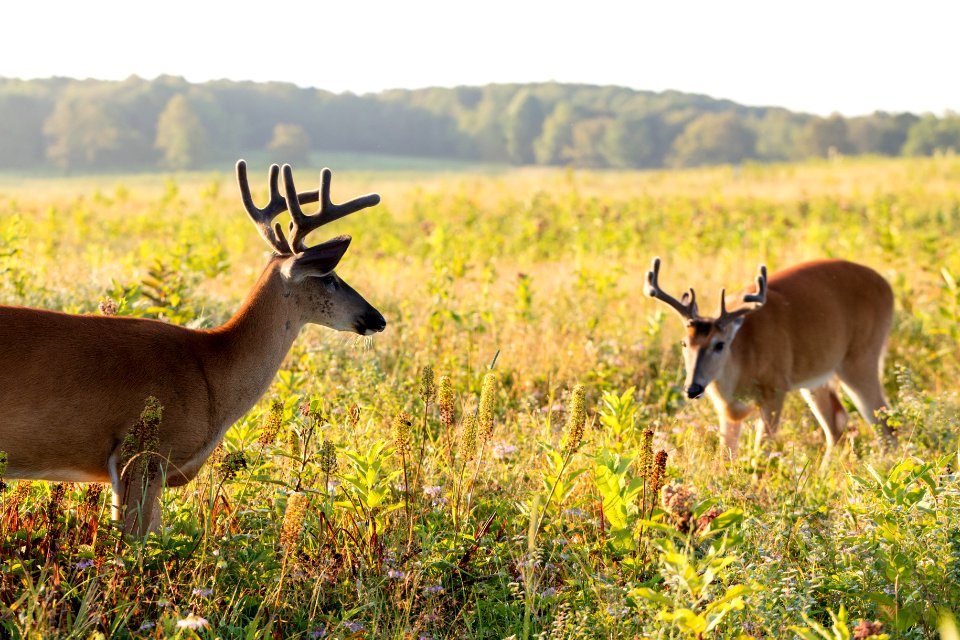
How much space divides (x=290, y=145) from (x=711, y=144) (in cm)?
4476

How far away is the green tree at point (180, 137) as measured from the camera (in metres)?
67.1

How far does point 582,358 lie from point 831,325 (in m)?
2.05

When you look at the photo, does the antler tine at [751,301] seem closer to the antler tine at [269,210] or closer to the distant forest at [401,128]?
the antler tine at [269,210]

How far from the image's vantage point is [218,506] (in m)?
4.14

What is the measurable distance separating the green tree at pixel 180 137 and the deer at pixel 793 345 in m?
63.2

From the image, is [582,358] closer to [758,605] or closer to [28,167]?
[758,605]

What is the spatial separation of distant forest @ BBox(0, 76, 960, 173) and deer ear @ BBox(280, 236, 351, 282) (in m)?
65.3

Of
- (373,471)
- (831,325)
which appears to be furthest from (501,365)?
(373,471)

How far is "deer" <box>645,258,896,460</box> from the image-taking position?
6957mm

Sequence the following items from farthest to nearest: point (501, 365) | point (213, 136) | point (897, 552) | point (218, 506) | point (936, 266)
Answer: point (213, 136), point (936, 266), point (501, 365), point (218, 506), point (897, 552)

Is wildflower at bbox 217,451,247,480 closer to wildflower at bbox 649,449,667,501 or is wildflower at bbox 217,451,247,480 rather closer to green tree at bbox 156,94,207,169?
wildflower at bbox 649,449,667,501

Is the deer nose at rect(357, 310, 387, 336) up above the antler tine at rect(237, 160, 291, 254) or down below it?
below

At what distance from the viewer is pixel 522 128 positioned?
296 ft

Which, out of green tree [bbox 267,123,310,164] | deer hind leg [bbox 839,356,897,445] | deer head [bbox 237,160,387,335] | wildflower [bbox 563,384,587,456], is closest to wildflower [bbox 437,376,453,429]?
wildflower [bbox 563,384,587,456]
